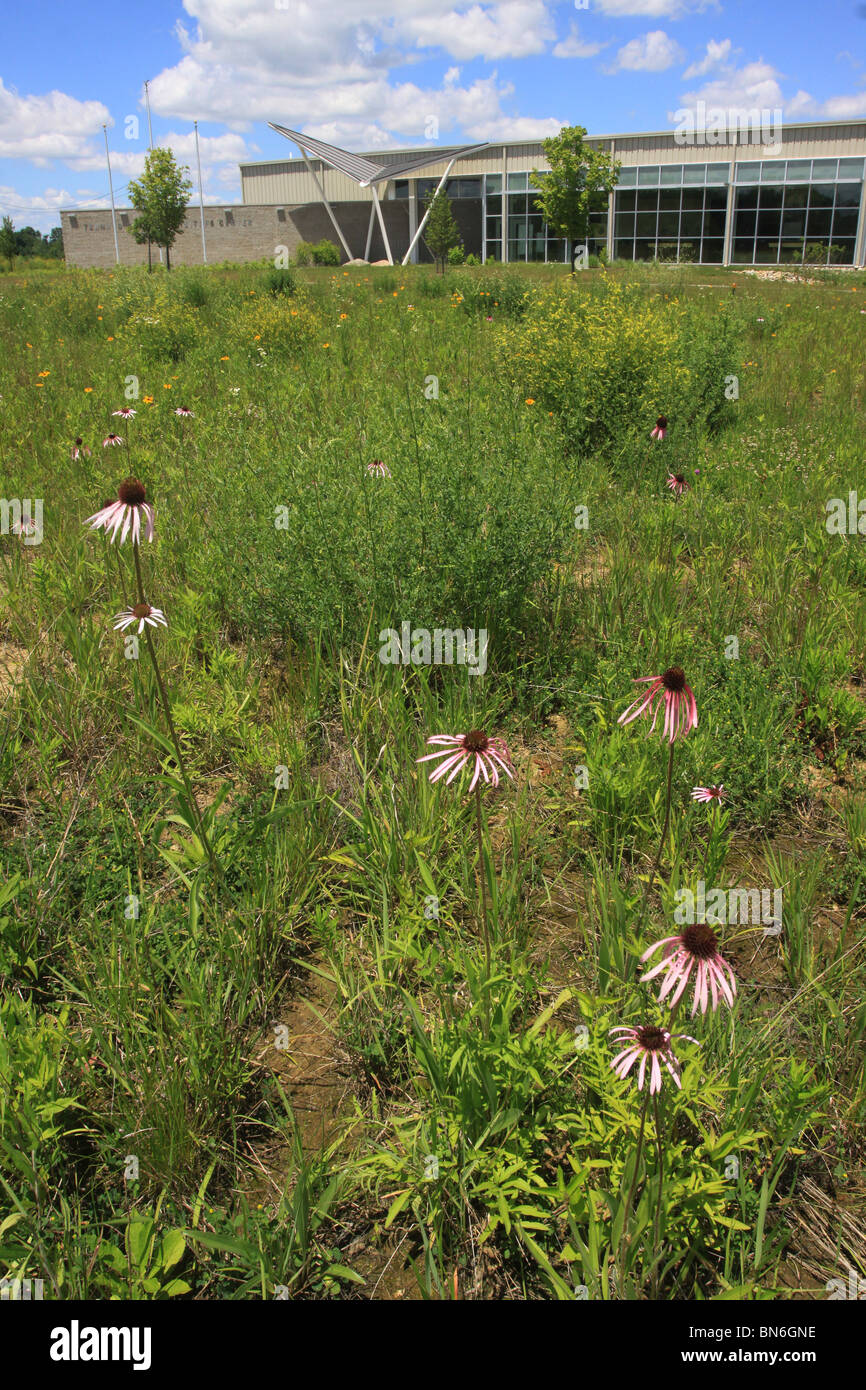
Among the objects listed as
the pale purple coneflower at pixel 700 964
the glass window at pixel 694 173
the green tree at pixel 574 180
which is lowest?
the pale purple coneflower at pixel 700 964

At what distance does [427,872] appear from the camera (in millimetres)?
2020

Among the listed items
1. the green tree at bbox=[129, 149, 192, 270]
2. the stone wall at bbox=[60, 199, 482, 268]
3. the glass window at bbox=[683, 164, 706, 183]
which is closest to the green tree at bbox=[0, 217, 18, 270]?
the stone wall at bbox=[60, 199, 482, 268]

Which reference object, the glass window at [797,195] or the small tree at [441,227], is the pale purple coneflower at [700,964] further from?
the glass window at [797,195]

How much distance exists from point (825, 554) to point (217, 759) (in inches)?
117

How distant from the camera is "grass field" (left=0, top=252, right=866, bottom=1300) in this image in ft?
4.89

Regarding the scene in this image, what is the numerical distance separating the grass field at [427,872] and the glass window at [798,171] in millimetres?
33242

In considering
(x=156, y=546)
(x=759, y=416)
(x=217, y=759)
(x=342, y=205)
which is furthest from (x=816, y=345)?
(x=342, y=205)

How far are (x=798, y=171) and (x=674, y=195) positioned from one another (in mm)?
4540

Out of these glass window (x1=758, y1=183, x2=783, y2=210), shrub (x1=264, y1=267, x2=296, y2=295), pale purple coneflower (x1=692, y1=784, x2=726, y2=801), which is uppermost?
glass window (x1=758, y1=183, x2=783, y2=210)

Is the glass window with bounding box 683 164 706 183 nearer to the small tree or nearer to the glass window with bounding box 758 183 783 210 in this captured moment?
the glass window with bounding box 758 183 783 210

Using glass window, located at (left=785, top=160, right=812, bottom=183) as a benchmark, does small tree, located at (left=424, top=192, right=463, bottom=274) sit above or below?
below

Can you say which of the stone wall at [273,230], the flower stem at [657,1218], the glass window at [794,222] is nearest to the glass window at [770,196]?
the glass window at [794,222]

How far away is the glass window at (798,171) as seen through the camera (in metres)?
30.6

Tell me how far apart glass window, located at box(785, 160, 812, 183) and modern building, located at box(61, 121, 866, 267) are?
38mm
